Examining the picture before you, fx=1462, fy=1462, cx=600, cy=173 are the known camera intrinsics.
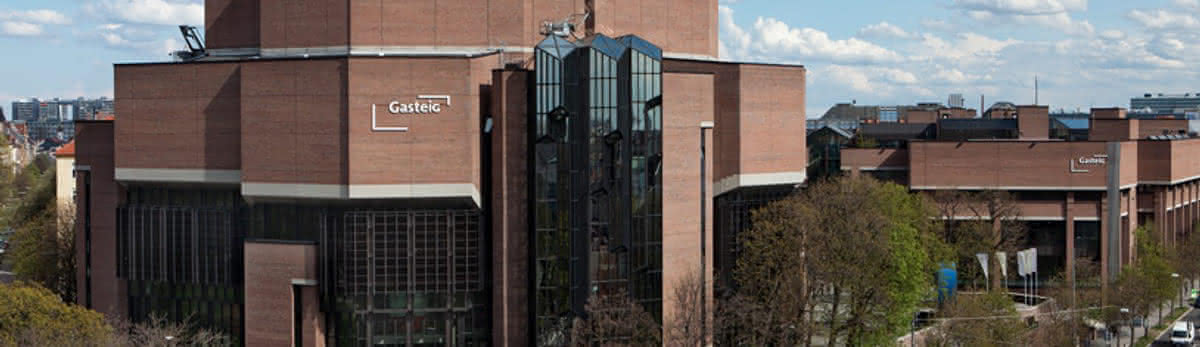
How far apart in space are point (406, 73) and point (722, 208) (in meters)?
18.6

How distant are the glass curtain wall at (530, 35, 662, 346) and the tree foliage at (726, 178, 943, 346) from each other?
7.74 m

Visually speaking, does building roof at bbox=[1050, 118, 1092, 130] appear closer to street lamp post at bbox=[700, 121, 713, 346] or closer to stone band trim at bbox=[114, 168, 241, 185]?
street lamp post at bbox=[700, 121, 713, 346]

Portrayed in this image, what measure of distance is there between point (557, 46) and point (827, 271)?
1702 centimetres

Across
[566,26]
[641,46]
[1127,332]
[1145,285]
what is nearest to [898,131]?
[1127,332]

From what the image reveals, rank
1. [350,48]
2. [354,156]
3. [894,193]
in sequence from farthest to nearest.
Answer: [894,193], [350,48], [354,156]

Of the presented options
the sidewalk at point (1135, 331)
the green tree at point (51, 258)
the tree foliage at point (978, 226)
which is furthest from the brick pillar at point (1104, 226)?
the green tree at point (51, 258)

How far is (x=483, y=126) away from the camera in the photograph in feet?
202

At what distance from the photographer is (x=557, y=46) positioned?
2397 inches

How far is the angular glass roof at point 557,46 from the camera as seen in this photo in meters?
60.7

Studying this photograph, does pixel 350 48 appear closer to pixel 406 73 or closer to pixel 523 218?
pixel 406 73

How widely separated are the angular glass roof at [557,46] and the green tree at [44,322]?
21.0 metres

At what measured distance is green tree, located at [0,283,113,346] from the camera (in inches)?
2283

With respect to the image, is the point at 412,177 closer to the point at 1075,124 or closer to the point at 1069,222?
the point at 1069,222

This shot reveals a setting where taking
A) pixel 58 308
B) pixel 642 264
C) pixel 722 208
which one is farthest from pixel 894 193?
pixel 58 308
